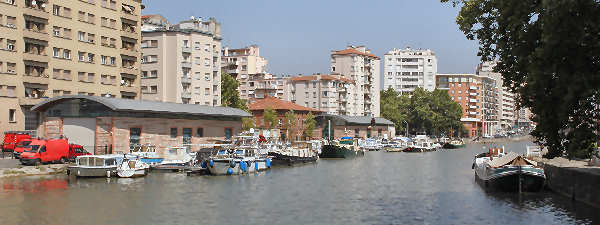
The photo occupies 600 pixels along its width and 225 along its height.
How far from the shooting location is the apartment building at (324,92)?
18000 cm

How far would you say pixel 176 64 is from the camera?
117562 mm

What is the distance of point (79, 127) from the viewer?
71.4 m

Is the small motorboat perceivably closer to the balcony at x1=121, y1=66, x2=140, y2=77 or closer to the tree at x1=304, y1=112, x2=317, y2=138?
the balcony at x1=121, y1=66, x2=140, y2=77

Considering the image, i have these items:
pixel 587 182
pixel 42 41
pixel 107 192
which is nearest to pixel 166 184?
pixel 107 192

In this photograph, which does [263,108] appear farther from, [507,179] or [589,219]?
[589,219]

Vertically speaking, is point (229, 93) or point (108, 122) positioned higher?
point (229, 93)

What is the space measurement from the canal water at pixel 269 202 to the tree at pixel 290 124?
83138 mm

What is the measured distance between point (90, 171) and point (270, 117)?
82312 millimetres

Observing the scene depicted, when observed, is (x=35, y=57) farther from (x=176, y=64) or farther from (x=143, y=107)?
(x=176, y=64)

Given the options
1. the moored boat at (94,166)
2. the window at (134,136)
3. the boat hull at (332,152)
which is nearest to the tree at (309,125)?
the boat hull at (332,152)

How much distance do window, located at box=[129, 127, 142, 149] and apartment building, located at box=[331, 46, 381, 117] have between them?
385 feet

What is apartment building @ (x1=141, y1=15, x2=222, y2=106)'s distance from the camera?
11788 cm

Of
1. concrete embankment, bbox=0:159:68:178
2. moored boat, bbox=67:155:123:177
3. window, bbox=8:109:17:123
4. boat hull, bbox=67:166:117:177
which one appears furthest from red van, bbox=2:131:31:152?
boat hull, bbox=67:166:117:177

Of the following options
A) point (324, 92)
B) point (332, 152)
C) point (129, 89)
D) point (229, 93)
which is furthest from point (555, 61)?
point (324, 92)
